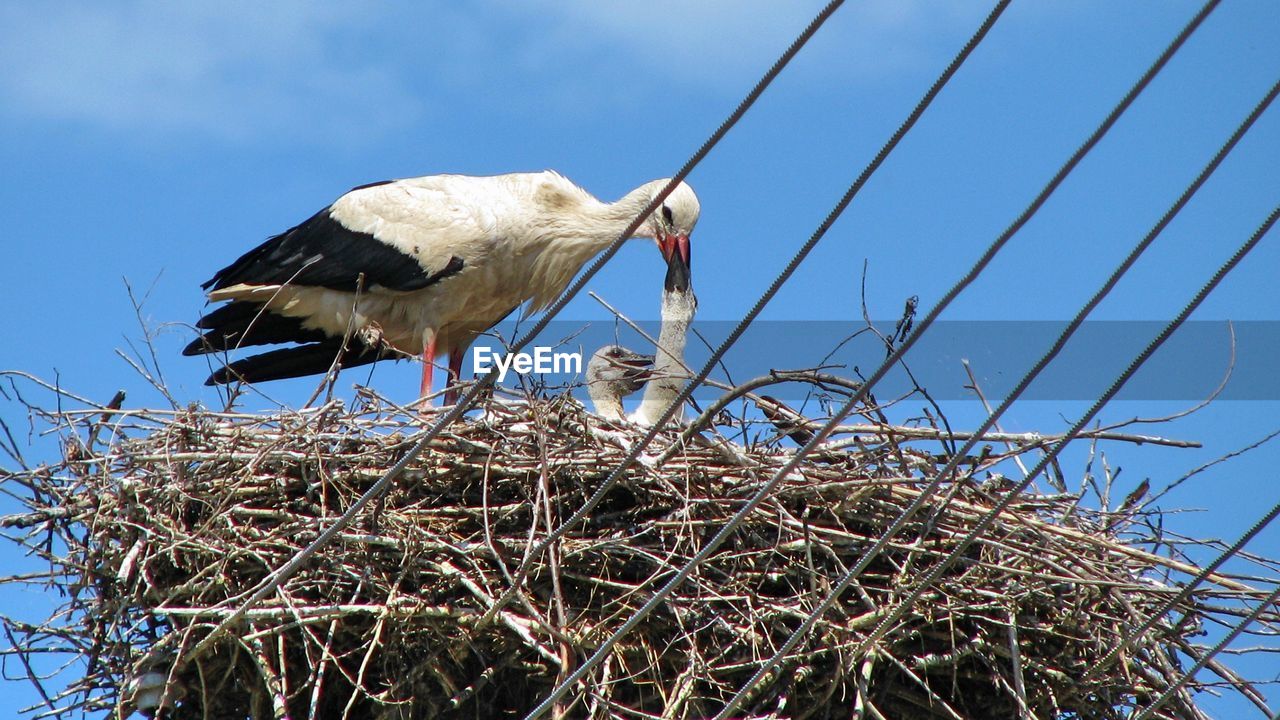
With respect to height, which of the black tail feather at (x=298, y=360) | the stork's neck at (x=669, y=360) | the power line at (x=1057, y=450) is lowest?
the power line at (x=1057, y=450)

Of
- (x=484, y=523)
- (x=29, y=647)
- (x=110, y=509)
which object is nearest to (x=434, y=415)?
(x=484, y=523)

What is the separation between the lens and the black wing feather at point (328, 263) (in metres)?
7.07

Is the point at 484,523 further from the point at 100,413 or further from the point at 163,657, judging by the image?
the point at 100,413

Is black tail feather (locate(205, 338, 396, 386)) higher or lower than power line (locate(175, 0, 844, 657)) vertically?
higher

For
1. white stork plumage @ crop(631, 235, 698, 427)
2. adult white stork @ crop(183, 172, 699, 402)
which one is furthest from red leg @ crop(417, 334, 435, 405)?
white stork plumage @ crop(631, 235, 698, 427)

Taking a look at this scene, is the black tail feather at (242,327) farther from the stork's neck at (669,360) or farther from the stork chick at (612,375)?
the stork's neck at (669,360)

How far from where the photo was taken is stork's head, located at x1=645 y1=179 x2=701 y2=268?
7285 millimetres

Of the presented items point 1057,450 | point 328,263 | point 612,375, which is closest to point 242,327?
point 328,263

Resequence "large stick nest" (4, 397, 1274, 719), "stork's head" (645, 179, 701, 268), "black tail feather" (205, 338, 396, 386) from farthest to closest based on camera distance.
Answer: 1. "black tail feather" (205, 338, 396, 386)
2. "stork's head" (645, 179, 701, 268)
3. "large stick nest" (4, 397, 1274, 719)

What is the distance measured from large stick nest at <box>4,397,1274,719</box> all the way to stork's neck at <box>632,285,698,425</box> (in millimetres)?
971

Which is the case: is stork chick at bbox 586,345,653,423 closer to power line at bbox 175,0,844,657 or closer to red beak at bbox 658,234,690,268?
red beak at bbox 658,234,690,268

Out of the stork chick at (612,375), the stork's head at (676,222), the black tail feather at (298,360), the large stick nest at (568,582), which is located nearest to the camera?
the large stick nest at (568,582)

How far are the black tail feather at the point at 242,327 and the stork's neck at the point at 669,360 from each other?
180 centimetres

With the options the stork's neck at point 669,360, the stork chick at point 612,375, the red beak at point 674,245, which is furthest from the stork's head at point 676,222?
the stork chick at point 612,375
